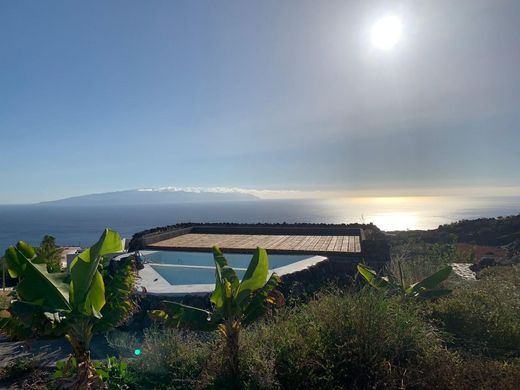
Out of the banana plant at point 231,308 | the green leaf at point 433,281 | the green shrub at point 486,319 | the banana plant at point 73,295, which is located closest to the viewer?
the banana plant at point 73,295

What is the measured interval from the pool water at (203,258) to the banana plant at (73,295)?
9.65 metres

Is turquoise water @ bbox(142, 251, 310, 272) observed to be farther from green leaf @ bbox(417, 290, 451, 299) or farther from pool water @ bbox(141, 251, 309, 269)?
green leaf @ bbox(417, 290, 451, 299)

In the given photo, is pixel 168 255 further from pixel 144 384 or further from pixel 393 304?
pixel 393 304

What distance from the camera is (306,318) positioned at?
5688 mm

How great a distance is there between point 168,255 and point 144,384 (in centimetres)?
1068

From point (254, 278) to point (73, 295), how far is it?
100 inches

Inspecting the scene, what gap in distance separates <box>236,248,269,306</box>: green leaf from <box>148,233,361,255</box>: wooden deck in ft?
30.1

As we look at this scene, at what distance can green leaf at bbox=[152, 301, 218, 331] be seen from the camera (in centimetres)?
516

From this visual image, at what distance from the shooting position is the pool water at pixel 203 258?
559 inches

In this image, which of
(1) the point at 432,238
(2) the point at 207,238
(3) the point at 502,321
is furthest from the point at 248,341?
(1) the point at 432,238

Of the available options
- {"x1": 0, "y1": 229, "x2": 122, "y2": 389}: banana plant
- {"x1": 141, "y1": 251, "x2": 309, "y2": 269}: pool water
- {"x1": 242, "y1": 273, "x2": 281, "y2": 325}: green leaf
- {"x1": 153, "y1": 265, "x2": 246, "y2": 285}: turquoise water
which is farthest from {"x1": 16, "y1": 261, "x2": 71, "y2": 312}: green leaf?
{"x1": 141, "y1": 251, "x2": 309, "y2": 269}: pool water

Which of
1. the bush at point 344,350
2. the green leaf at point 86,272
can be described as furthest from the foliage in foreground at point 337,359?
the green leaf at point 86,272

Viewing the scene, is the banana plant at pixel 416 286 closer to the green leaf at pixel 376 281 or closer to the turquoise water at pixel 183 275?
the green leaf at pixel 376 281

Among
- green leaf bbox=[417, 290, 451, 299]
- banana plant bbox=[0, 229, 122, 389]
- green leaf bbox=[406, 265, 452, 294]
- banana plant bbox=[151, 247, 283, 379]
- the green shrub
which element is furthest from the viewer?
green leaf bbox=[406, 265, 452, 294]
